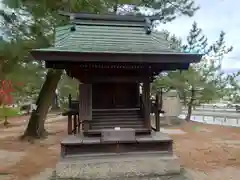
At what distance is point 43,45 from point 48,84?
3.10m

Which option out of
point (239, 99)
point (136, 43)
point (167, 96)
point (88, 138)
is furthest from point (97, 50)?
point (239, 99)

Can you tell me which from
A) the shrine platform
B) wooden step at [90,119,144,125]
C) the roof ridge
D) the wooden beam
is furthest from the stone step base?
the roof ridge

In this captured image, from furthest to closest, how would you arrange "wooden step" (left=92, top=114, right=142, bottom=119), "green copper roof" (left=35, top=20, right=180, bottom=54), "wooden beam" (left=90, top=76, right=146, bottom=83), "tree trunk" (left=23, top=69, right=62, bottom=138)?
"tree trunk" (left=23, top=69, right=62, bottom=138), "wooden step" (left=92, top=114, right=142, bottom=119), "wooden beam" (left=90, top=76, right=146, bottom=83), "green copper roof" (left=35, top=20, right=180, bottom=54)

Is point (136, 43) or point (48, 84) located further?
point (48, 84)

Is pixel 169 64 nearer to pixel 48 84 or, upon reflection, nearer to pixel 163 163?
Result: pixel 163 163

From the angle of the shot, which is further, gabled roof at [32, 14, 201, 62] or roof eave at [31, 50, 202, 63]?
gabled roof at [32, 14, 201, 62]

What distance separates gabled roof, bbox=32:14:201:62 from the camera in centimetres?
427

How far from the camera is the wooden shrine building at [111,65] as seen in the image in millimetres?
4242

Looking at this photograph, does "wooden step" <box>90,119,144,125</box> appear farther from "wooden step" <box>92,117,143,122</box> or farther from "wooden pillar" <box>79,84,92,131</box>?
"wooden pillar" <box>79,84,92,131</box>

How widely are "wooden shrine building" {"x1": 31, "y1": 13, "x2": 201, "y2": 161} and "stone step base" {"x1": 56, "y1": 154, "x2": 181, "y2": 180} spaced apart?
199 millimetres

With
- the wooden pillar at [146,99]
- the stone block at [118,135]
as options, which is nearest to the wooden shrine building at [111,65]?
the wooden pillar at [146,99]

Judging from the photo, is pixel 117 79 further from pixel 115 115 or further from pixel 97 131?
pixel 97 131

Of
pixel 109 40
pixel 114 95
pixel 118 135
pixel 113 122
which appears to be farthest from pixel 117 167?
pixel 109 40

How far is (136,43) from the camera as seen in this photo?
4.84m
